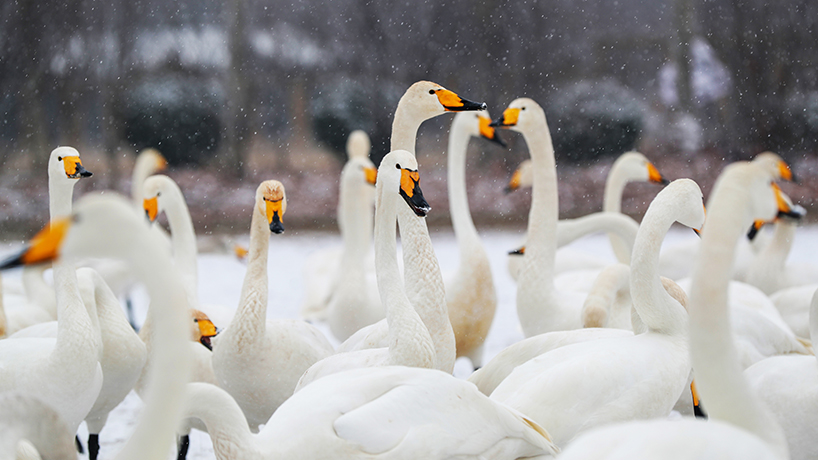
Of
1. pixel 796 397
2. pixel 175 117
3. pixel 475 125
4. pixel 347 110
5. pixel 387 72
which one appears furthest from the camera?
pixel 347 110

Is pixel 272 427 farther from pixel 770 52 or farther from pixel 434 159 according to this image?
pixel 770 52

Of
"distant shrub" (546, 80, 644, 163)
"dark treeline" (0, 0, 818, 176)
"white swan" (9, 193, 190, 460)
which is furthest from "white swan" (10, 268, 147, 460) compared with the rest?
"distant shrub" (546, 80, 644, 163)

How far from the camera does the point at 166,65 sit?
1081cm

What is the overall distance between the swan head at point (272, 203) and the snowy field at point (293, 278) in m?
0.98

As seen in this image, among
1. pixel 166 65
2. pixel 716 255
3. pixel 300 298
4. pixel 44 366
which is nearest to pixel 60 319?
pixel 44 366

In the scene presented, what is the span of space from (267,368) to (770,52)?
9.47 meters

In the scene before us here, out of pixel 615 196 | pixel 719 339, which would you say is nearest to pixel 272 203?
pixel 719 339

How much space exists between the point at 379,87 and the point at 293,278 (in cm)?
411

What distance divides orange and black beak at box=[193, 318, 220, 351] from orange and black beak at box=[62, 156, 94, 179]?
70 centimetres

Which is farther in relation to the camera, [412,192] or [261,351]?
[261,351]

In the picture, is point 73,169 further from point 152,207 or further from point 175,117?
point 175,117

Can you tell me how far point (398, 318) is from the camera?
7.93 feet

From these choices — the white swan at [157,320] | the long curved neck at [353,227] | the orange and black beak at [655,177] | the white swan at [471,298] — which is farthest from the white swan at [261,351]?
the orange and black beak at [655,177]

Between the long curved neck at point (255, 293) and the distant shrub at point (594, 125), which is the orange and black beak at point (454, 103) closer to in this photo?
the long curved neck at point (255, 293)
